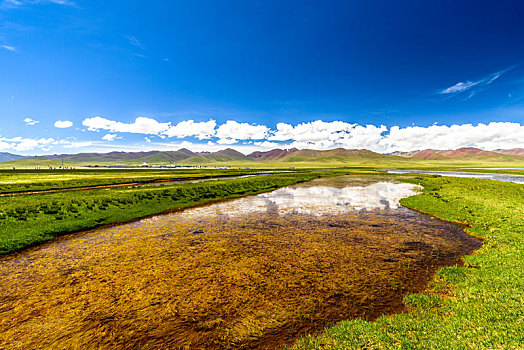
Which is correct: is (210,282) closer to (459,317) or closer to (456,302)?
(459,317)

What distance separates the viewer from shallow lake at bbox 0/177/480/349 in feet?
25.8

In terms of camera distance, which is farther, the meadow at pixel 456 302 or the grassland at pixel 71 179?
the grassland at pixel 71 179

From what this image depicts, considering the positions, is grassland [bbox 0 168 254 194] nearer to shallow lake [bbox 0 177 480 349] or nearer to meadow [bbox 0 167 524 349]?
meadow [bbox 0 167 524 349]

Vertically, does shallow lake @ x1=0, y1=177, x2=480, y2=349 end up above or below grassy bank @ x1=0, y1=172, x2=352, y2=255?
below

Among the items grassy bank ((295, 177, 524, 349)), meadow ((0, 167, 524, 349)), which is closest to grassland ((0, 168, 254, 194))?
meadow ((0, 167, 524, 349))

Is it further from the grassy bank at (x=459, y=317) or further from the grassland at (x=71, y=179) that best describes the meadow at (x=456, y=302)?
the grassland at (x=71, y=179)

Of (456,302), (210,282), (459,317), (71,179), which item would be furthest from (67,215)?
(71,179)

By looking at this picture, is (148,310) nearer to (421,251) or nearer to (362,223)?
(421,251)

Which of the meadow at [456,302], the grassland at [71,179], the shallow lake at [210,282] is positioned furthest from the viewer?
the grassland at [71,179]

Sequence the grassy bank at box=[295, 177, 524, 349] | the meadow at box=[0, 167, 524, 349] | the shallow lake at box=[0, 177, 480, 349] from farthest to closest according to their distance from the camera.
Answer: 1. the shallow lake at box=[0, 177, 480, 349]
2. the meadow at box=[0, 167, 524, 349]
3. the grassy bank at box=[295, 177, 524, 349]

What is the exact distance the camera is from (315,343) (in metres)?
7.02

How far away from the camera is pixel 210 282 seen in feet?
36.1

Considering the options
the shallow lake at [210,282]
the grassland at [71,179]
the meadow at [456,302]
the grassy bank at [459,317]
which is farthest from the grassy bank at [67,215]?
the grassland at [71,179]

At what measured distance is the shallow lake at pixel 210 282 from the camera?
25.8 ft
